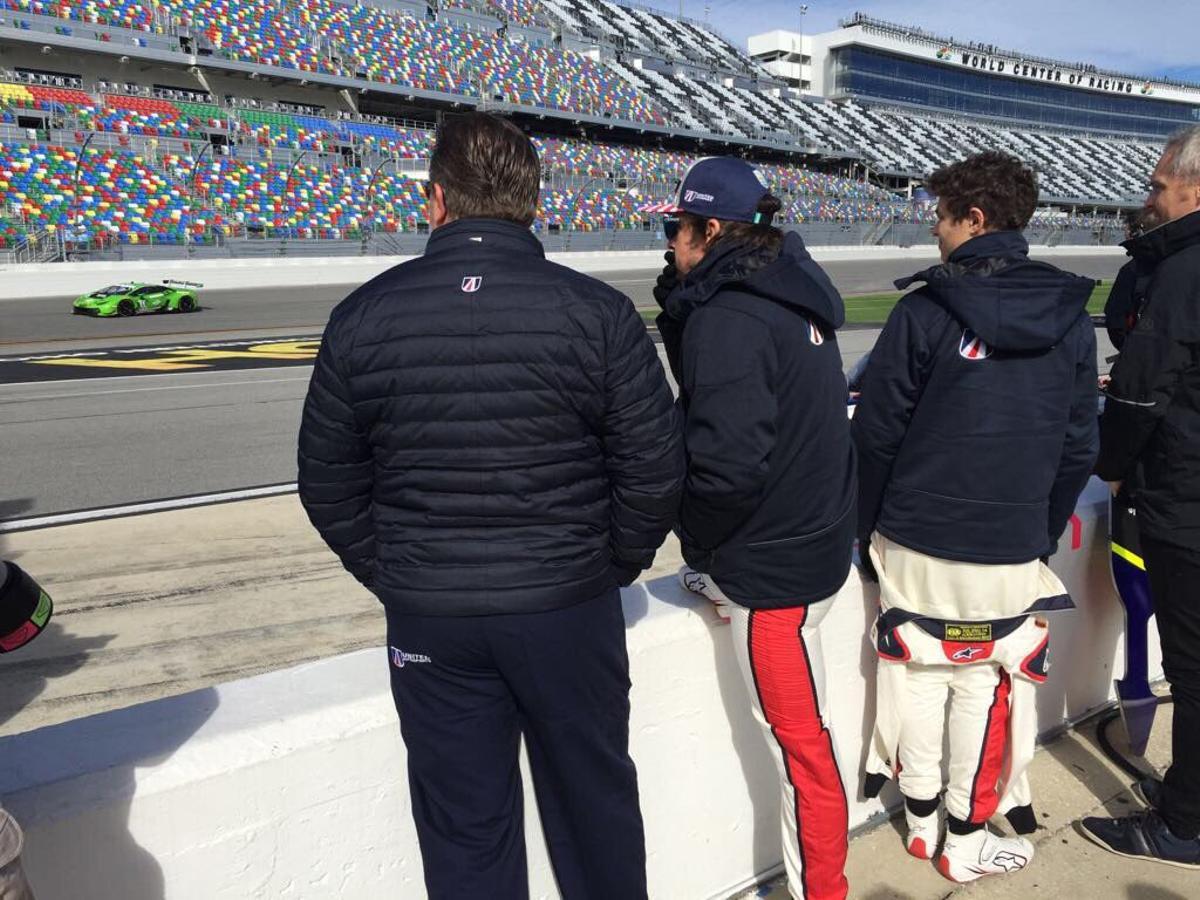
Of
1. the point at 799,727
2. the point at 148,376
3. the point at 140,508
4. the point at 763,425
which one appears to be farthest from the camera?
the point at 148,376

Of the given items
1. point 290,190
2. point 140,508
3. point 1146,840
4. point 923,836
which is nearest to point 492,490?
point 923,836

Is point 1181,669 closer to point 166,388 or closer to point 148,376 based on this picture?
point 166,388

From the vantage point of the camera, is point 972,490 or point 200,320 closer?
point 972,490

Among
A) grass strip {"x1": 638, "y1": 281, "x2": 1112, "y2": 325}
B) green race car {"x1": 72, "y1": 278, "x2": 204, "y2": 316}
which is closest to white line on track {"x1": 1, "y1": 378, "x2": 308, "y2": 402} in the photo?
grass strip {"x1": 638, "y1": 281, "x2": 1112, "y2": 325}

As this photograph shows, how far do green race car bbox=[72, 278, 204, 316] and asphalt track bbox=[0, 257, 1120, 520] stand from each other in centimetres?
38

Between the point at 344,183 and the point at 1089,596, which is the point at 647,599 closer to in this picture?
the point at 1089,596

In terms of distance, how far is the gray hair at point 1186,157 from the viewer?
2174mm

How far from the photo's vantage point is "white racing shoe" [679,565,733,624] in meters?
2.00

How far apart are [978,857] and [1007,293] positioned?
4.53 ft

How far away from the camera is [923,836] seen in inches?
90.7

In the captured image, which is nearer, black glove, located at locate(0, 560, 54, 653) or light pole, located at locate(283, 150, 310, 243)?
black glove, located at locate(0, 560, 54, 653)

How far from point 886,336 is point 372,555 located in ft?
4.20

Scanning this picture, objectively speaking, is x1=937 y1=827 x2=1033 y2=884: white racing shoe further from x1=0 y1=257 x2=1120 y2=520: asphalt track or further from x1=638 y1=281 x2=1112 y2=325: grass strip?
x1=638 y1=281 x2=1112 y2=325: grass strip

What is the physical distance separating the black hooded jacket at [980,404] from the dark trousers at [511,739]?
0.88m
